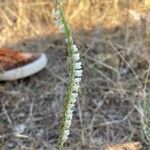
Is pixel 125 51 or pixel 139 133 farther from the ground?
pixel 125 51

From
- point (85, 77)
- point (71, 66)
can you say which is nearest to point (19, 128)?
point (85, 77)

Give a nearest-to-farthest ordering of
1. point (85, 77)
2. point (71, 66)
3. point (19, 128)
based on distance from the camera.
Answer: point (71, 66) < point (19, 128) < point (85, 77)

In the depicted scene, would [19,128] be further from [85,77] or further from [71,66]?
[71,66]

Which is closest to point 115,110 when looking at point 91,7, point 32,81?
point 32,81

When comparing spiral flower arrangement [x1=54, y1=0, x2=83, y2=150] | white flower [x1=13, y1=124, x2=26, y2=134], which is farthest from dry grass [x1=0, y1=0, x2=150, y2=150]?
spiral flower arrangement [x1=54, y1=0, x2=83, y2=150]

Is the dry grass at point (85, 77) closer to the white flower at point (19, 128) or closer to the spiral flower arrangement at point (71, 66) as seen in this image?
the white flower at point (19, 128)

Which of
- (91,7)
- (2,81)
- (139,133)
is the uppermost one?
(91,7)

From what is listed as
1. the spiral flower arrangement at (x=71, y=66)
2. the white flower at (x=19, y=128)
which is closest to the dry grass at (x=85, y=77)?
the white flower at (x=19, y=128)

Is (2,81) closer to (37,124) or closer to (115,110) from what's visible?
(37,124)

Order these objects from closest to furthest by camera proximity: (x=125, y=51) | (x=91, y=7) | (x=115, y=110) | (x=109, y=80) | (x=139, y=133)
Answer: (x=139, y=133)
(x=115, y=110)
(x=109, y=80)
(x=125, y=51)
(x=91, y=7)
